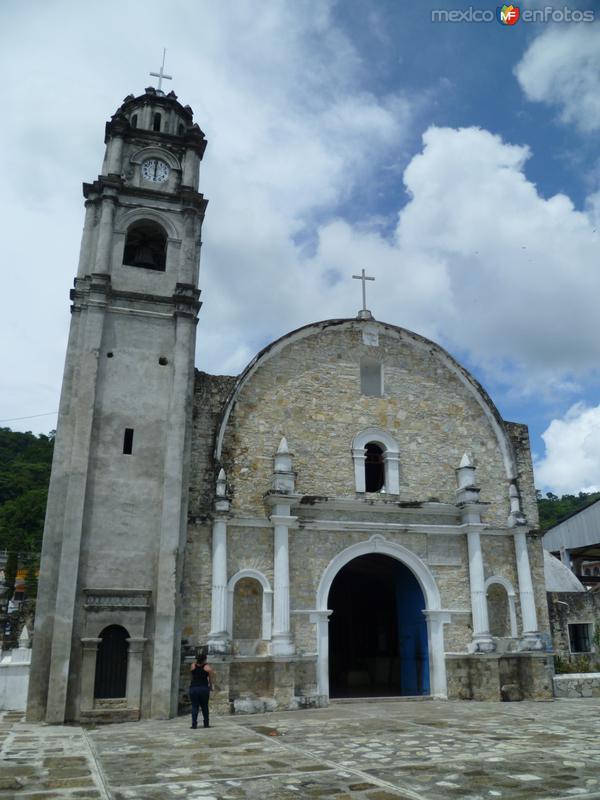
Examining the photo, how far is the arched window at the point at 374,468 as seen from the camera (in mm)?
17453

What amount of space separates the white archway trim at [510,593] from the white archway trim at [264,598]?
5599 mm

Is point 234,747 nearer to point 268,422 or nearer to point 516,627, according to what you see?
point 268,422

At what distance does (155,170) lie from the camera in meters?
17.1

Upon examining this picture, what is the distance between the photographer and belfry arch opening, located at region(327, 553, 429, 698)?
1680cm

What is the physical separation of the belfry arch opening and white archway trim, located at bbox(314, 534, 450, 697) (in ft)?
1.13

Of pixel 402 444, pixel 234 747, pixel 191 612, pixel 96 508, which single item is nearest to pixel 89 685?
pixel 191 612

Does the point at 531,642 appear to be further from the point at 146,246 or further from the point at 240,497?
the point at 146,246

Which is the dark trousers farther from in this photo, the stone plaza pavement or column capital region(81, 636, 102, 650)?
column capital region(81, 636, 102, 650)

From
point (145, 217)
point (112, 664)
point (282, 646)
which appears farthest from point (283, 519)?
point (145, 217)

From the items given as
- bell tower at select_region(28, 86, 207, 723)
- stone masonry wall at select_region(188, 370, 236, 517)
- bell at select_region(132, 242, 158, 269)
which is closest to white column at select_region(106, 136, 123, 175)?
bell tower at select_region(28, 86, 207, 723)

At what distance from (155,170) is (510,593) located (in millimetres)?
14196

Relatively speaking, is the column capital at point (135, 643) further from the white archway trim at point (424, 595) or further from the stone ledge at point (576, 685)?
the stone ledge at point (576, 685)

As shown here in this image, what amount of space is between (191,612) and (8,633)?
10.1m

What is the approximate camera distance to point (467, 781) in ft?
21.8
